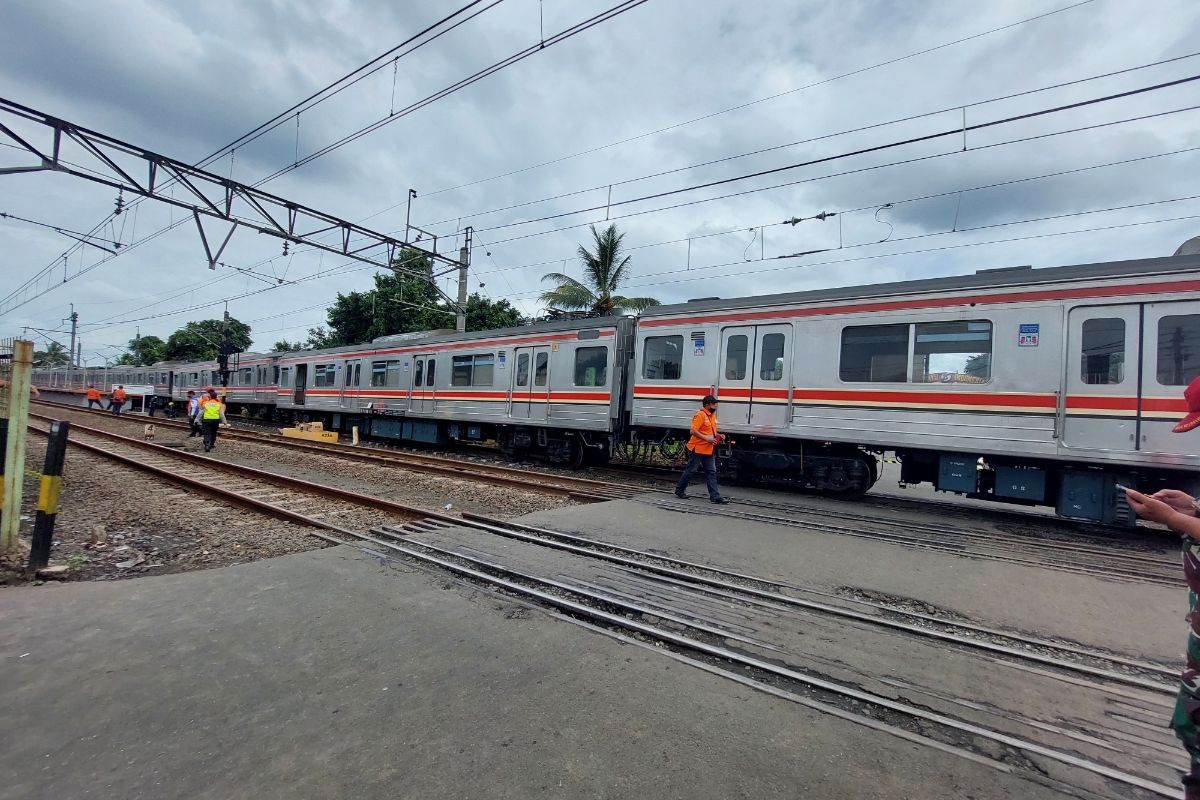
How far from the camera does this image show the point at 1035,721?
2.84 m

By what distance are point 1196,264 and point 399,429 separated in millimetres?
18187

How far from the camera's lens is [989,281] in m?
7.58

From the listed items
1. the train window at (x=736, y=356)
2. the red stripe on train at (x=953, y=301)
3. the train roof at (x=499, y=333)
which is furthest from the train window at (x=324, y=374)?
the train window at (x=736, y=356)

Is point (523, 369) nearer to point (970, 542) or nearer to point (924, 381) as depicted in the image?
point (924, 381)

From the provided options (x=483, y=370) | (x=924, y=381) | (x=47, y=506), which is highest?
(x=483, y=370)

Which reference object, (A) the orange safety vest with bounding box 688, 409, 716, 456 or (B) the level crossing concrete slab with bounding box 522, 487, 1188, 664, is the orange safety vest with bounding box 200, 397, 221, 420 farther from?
(A) the orange safety vest with bounding box 688, 409, 716, 456

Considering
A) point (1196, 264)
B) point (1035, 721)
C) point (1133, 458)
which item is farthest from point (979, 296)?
point (1035, 721)

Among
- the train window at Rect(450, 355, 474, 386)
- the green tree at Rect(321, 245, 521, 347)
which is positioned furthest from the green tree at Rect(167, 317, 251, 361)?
the train window at Rect(450, 355, 474, 386)

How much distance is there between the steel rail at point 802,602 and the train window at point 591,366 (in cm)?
555

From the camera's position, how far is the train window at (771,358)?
9305 millimetres

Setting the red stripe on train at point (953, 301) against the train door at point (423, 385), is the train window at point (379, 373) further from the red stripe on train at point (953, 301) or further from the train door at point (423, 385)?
the red stripe on train at point (953, 301)

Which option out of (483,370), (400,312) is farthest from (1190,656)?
(400,312)

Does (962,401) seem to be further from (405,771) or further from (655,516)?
(405,771)

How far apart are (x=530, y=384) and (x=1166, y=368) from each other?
10.7m
